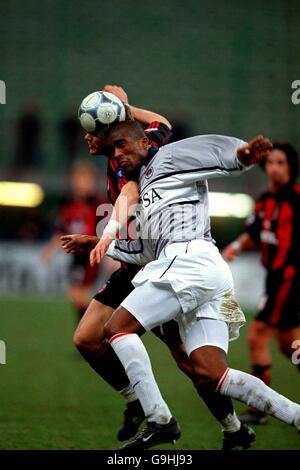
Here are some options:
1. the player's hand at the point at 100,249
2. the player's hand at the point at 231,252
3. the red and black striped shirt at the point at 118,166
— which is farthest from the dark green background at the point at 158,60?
the player's hand at the point at 100,249

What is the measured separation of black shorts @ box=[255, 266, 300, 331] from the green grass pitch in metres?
0.82

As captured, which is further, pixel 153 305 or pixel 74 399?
pixel 74 399

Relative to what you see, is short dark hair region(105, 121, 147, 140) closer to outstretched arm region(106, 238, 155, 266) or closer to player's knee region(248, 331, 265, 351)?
outstretched arm region(106, 238, 155, 266)

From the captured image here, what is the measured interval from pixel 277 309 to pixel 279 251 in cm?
53

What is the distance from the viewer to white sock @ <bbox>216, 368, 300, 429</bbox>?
483 centimetres

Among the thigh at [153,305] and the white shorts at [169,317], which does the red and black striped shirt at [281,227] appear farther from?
the thigh at [153,305]

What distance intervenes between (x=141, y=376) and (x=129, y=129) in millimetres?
1520

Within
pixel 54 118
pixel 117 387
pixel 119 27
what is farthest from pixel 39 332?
pixel 119 27

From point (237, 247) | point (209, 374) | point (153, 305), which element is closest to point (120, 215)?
point (153, 305)

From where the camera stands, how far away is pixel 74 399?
7664 mm

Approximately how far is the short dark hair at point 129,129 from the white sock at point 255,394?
1.55 meters

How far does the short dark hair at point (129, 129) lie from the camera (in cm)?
519

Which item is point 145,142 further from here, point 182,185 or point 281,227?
point 281,227
